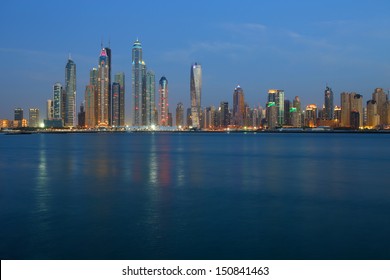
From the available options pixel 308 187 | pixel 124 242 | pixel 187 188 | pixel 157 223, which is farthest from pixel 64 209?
pixel 308 187

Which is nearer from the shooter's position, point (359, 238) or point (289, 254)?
point (289, 254)

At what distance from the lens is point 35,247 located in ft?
48.3

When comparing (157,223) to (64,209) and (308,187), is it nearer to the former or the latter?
(64,209)

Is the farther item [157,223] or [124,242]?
[157,223]

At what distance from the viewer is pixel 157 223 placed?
1831cm

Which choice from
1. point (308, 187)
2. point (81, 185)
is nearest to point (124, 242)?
point (81, 185)

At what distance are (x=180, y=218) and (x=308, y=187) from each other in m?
13.2

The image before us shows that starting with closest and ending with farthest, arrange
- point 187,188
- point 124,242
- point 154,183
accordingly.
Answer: point 124,242, point 187,188, point 154,183
